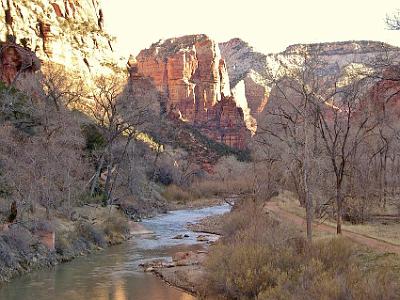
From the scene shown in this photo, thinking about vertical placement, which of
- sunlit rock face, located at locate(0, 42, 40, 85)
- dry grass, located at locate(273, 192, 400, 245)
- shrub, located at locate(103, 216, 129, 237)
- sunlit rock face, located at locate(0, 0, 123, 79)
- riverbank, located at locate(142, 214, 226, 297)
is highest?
sunlit rock face, located at locate(0, 0, 123, 79)

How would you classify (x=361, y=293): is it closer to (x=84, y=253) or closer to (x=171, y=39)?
(x=84, y=253)

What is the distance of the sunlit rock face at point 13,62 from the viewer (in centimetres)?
4547

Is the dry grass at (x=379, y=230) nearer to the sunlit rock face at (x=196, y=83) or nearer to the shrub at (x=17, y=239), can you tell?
the shrub at (x=17, y=239)

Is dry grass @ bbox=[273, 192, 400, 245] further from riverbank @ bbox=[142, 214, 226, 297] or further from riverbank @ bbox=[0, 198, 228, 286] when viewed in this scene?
riverbank @ bbox=[0, 198, 228, 286]

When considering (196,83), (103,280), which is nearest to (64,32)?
(103,280)

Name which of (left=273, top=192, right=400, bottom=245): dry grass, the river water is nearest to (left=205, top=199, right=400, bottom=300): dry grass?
the river water

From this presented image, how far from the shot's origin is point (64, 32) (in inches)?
2921

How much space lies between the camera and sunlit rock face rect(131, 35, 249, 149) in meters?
138

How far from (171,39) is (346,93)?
13647 centimetres

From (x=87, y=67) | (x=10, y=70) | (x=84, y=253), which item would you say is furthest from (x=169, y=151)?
(x=84, y=253)

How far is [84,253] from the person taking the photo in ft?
78.3

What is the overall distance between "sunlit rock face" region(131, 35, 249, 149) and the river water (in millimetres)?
109554

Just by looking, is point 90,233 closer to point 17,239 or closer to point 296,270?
point 17,239

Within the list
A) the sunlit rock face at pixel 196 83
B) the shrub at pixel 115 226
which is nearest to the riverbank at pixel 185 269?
the shrub at pixel 115 226
